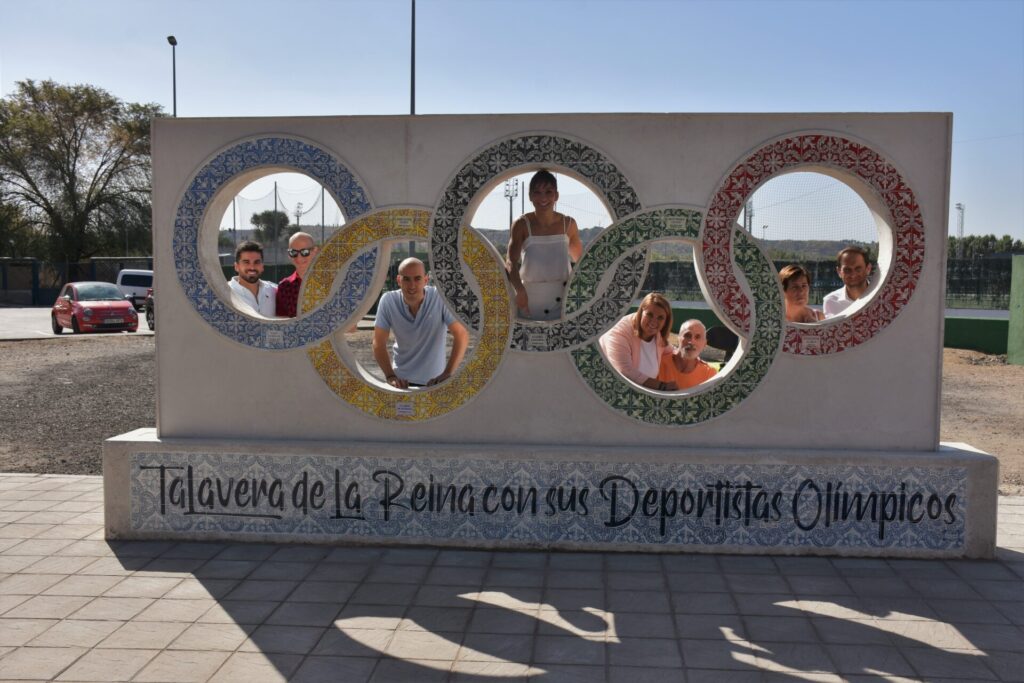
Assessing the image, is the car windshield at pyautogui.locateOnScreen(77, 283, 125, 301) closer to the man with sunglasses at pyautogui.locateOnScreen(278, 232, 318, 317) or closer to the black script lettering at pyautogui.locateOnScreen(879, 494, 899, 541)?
the man with sunglasses at pyautogui.locateOnScreen(278, 232, 318, 317)

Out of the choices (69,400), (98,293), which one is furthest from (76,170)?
(69,400)

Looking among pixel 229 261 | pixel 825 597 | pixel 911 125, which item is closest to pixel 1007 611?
pixel 825 597

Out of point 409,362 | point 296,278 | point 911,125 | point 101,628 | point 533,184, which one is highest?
point 911,125

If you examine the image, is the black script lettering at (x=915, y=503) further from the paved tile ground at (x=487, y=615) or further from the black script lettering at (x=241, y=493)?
the black script lettering at (x=241, y=493)

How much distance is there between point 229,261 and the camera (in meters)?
29.6

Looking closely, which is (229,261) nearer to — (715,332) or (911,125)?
(715,332)

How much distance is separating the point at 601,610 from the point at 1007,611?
1.89 m

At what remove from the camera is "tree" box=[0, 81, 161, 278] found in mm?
32688

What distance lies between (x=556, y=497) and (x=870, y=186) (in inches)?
95.0

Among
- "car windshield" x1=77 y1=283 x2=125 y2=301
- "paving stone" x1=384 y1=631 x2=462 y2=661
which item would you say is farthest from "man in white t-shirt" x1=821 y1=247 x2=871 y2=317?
"car windshield" x1=77 y1=283 x2=125 y2=301

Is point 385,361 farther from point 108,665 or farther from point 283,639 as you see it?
point 108,665

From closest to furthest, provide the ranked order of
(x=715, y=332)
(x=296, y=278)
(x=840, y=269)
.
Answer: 1. (x=840, y=269)
2. (x=296, y=278)
3. (x=715, y=332)

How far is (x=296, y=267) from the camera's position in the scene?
19.4 feet

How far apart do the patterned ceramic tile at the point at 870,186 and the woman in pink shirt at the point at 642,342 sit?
46 cm
